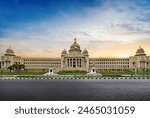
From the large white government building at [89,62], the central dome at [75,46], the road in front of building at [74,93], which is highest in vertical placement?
the central dome at [75,46]

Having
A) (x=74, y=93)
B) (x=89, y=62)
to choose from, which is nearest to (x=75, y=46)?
(x=89, y=62)

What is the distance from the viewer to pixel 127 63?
112312 millimetres

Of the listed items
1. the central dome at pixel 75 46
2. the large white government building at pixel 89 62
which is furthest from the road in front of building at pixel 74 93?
the large white government building at pixel 89 62

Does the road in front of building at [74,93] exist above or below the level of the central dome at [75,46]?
below

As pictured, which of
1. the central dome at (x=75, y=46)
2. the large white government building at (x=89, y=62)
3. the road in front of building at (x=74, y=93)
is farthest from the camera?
the large white government building at (x=89, y=62)

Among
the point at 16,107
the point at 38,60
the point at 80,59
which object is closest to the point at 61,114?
the point at 16,107

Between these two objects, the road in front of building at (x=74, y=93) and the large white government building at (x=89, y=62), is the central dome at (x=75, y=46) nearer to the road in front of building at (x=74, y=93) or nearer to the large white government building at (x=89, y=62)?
the large white government building at (x=89, y=62)

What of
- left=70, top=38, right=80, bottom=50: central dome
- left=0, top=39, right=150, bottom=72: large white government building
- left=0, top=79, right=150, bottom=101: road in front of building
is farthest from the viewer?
left=0, top=39, right=150, bottom=72: large white government building

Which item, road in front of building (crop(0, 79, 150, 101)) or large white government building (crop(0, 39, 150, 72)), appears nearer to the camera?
road in front of building (crop(0, 79, 150, 101))

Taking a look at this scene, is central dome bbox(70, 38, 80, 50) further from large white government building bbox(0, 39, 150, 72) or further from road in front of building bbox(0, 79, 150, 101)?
road in front of building bbox(0, 79, 150, 101)

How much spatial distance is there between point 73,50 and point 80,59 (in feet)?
20.7

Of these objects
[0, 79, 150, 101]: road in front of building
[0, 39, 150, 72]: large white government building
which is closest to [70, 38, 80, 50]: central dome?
[0, 39, 150, 72]: large white government building

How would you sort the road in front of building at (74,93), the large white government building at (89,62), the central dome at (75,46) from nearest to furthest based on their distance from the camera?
the road in front of building at (74,93)
the central dome at (75,46)
the large white government building at (89,62)

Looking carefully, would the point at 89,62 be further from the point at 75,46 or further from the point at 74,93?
the point at 74,93
